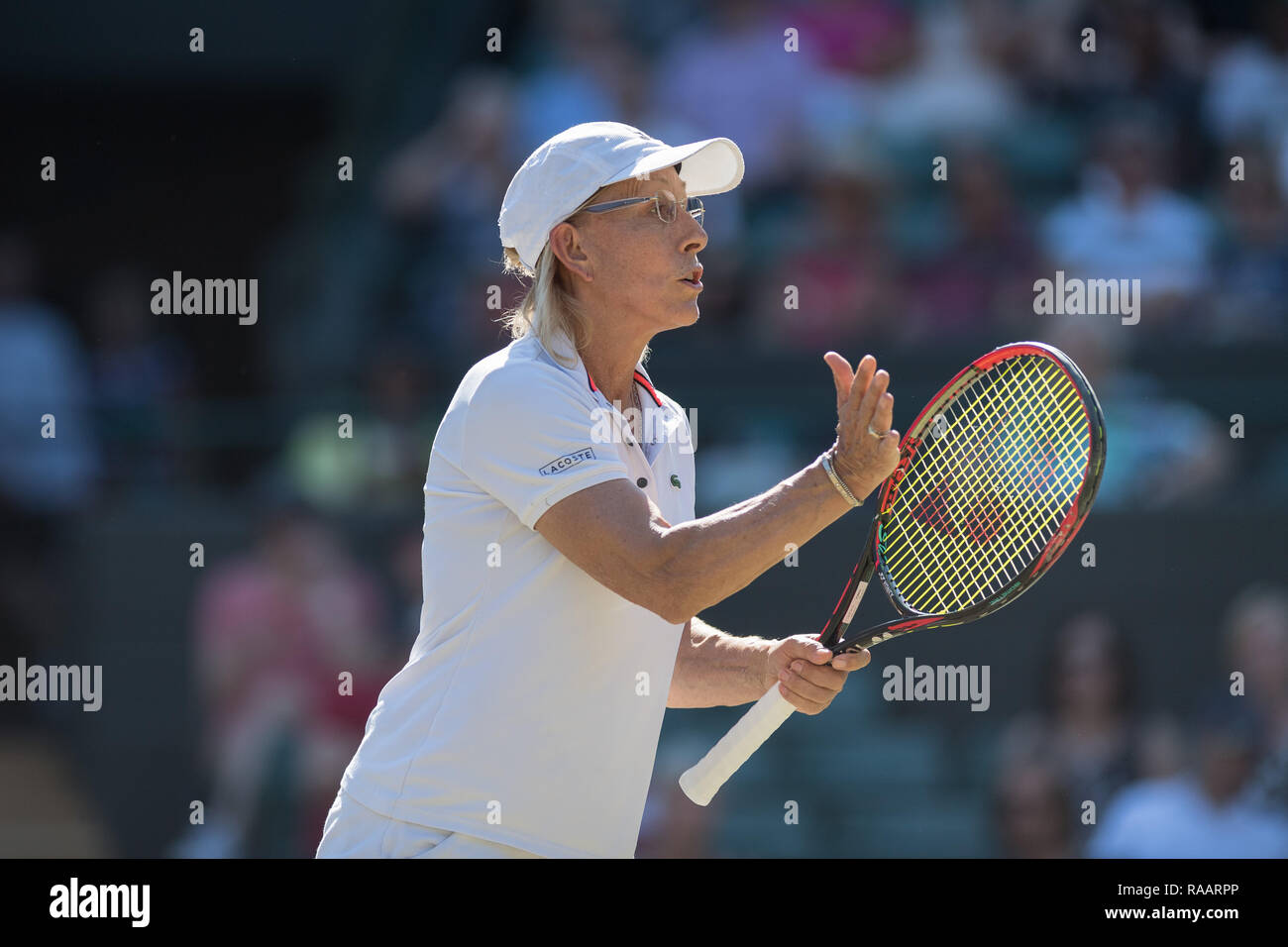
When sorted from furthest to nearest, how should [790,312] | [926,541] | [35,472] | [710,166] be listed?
1. [35,472]
2. [790,312]
3. [926,541]
4. [710,166]

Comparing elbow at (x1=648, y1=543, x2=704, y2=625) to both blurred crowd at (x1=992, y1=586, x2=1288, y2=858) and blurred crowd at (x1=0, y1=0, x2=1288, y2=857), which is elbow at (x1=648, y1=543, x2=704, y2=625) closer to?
blurred crowd at (x1=0, y1=0, x2=1288, y2=857)

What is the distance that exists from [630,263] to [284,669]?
129 inches

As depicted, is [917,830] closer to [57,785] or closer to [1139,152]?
[1139,152]

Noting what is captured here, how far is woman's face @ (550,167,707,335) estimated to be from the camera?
2980 mm

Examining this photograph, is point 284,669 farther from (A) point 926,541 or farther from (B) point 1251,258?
(B) point 1251,258

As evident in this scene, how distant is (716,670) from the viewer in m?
3.20

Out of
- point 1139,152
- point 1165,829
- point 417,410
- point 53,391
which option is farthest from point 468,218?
point 1165,829

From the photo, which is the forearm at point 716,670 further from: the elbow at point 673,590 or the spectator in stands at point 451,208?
the spectator in stands at point 451,208

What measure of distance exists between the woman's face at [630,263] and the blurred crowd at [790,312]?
263cm

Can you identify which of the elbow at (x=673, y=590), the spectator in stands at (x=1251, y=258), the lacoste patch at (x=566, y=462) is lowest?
the elbow at (x=673, y=590)

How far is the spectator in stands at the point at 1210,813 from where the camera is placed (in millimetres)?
5059

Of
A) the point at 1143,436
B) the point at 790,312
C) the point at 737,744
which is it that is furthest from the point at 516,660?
the point at 790,312

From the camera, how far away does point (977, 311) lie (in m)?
6.31

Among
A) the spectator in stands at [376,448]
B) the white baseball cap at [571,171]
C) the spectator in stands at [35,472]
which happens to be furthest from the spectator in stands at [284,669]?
the white baseball cap at [571,171]
